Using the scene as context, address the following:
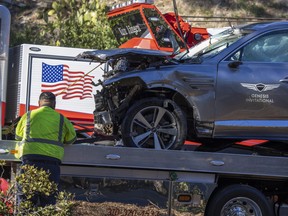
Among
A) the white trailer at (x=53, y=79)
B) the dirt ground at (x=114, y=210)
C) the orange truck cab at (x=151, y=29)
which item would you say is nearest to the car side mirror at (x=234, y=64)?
the dirt ground at (x=114, y=210)

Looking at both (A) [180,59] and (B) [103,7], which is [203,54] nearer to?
(A) [180,59]

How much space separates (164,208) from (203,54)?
2011 millimetres

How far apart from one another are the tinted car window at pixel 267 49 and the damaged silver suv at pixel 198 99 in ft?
0.28

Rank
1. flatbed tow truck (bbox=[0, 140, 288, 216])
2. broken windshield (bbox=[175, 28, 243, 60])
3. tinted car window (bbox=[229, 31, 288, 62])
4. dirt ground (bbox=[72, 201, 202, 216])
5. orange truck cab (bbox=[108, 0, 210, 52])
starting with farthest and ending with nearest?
orange truck cab (bbox=[108, 0, 210, 52]), broken windshield (bbox=[175, 28, 243, 60]), tinted car window (bbox=[229, 31, 288, 62]), dirt ground (bbox=[72, 201, 202, 216]), flatbed tow truck (bbox=[0, 140, 288, 216])

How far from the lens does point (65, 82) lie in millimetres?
9703

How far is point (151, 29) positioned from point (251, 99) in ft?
14.4

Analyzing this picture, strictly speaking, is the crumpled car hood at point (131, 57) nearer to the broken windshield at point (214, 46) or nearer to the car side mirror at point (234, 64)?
the broken windshield at point (214, 46)

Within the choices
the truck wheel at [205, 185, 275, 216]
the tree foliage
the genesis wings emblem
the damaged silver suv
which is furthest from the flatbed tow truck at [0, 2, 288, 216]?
the tree foliage

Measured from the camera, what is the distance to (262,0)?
23391mm

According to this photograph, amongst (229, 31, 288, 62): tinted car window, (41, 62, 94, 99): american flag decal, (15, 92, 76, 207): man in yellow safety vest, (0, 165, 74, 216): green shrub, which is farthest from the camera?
(41, 62, 94, 99): american flag decal

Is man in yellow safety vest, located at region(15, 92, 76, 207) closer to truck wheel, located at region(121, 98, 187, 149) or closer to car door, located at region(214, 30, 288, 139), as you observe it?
truck wheel, located at region(121, 98, 187, 149)

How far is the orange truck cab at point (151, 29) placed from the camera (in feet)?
37.8

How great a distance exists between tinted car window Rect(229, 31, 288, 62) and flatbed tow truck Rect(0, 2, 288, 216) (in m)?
1.22

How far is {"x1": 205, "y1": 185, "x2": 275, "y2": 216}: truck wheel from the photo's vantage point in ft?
25.2
